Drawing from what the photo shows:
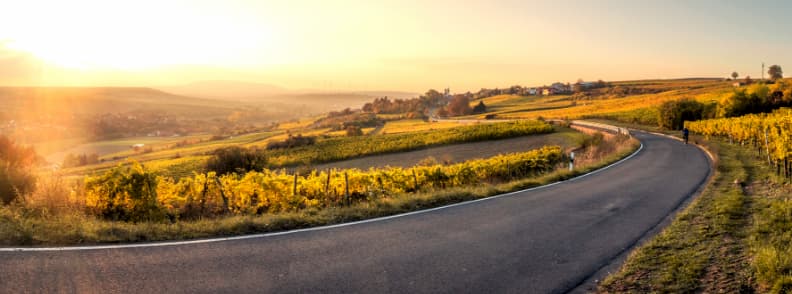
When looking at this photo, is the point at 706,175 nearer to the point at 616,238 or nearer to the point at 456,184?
the point at 456,184

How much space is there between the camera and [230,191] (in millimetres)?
12383

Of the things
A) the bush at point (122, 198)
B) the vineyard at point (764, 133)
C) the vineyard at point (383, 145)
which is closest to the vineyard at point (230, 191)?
the bush at point (122, 198)

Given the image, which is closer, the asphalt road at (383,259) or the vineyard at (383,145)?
the asphalt road at (383,259)

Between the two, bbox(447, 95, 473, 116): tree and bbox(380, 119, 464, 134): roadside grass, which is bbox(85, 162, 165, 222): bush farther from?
bbox(447, 95, 473, 116): tree

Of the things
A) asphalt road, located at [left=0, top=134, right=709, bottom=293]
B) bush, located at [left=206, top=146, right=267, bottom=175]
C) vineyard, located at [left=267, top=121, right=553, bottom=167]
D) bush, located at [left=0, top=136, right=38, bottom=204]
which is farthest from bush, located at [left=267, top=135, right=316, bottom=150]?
asphalt road, located at [left=0, top=134, right=709, bottom=293]

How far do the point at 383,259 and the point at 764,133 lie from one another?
24.6m

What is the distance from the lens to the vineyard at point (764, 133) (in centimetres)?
1705

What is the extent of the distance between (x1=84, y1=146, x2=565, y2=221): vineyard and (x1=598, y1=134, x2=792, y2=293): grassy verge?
769cm

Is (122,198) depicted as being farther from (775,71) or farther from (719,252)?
(775,71)

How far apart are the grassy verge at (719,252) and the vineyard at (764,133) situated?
18.9 ft

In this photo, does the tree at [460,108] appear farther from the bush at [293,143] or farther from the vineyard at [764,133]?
the vineyard at [764,133]

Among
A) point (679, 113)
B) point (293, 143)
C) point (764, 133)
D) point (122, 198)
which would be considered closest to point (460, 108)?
point (293, 143)

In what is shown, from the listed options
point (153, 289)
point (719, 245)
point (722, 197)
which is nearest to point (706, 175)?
point (722, 197)

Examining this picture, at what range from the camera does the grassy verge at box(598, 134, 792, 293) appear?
234 inches
